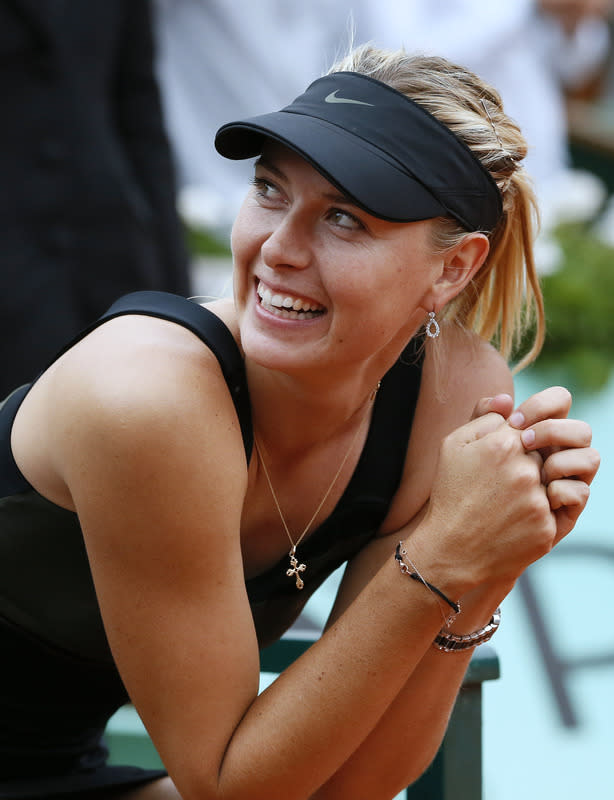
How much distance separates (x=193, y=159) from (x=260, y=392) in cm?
408

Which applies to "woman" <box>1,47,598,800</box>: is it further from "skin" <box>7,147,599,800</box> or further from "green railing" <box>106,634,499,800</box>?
"green railing" <box>106,634,499,800</box>

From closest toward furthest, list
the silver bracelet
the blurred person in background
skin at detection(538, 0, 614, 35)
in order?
the silver bracelet, the blurred person in background, skin at detection(538, 0, 614, 35)

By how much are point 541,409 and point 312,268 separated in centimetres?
37

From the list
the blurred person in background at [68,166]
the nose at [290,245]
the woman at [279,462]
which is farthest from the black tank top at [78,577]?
the blurred person in background at [68,166]

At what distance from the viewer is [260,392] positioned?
1.75 m

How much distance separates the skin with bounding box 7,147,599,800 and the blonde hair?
0.13m

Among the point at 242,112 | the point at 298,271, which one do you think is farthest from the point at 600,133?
the point at 298,271

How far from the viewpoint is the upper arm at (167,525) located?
1501mm

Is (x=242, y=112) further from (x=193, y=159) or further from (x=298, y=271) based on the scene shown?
(x=298, y=271)

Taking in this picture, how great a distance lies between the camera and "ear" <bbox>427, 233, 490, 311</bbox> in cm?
174

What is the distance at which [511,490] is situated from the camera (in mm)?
1624

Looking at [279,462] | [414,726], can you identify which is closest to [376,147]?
[279,462]

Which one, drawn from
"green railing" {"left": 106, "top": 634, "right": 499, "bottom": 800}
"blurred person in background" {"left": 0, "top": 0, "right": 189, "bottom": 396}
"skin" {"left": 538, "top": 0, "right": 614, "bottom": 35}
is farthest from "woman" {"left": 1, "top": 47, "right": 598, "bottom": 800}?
"skin" {"left": 538, "top": 0, "right": 614, "bottom": 35}

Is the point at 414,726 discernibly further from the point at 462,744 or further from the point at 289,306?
the point at 289,306
